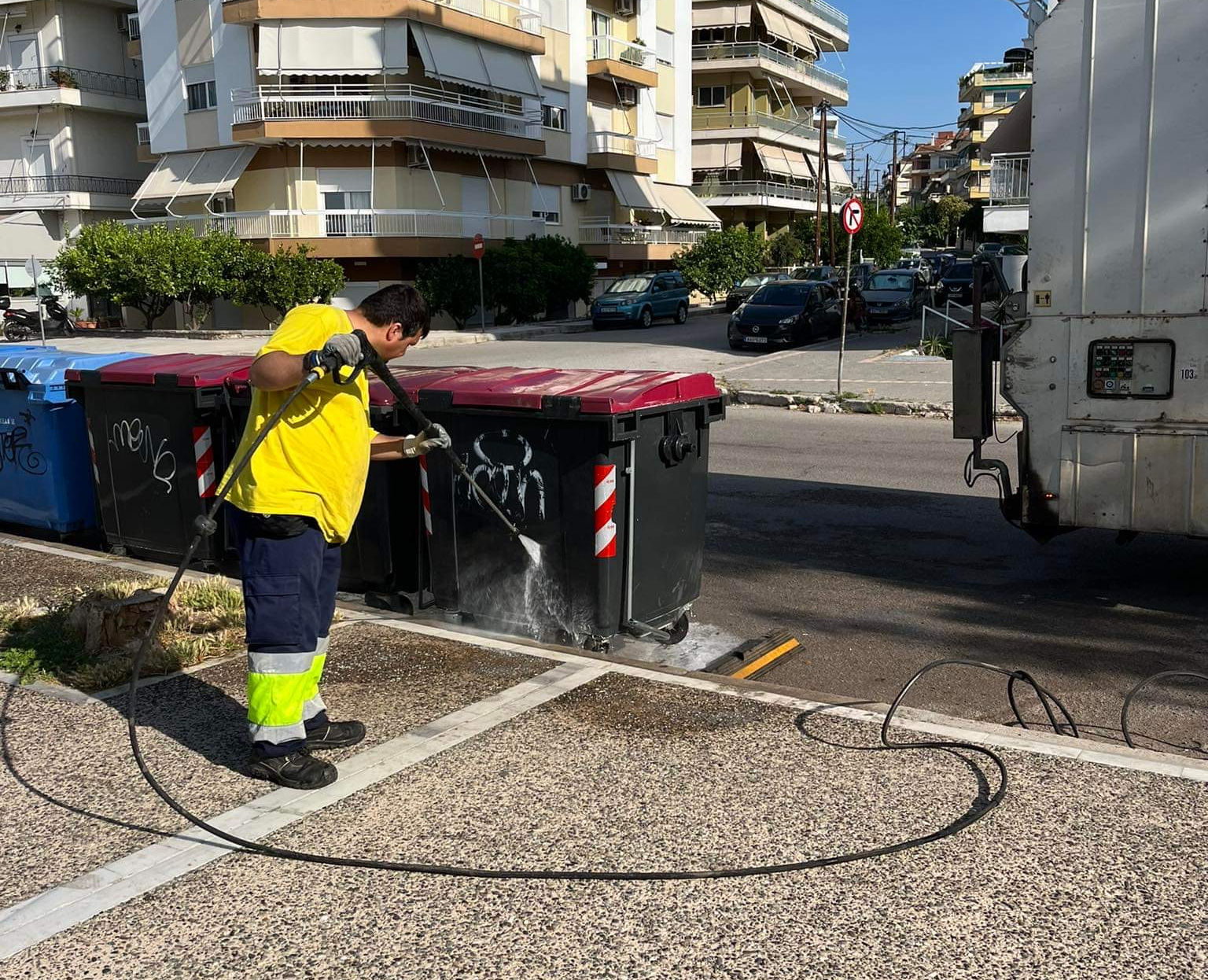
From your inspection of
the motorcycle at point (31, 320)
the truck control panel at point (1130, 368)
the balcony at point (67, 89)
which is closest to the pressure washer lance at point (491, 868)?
the truck control panel at point (1130, 368)

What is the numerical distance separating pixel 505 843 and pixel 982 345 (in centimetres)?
446

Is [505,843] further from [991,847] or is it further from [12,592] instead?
[12,592]

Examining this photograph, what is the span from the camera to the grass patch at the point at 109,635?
5453 mm

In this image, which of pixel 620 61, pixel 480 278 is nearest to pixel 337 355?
pixel 480 278

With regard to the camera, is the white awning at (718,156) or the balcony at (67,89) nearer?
the balcony at (67,89)

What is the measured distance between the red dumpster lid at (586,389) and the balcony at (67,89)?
42079 millimetres

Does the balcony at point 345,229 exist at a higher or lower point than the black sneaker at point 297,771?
higher

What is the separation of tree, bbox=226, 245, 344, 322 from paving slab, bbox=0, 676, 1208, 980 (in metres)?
29.9

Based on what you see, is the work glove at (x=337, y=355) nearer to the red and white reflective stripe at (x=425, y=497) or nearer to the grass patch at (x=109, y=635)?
the grass patch at (x=109, y=635)

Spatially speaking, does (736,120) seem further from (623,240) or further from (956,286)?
(956,286)

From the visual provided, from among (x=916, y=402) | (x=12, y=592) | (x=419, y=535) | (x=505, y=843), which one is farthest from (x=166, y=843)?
(x=916, y=402)

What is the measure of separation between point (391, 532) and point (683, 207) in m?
48.3

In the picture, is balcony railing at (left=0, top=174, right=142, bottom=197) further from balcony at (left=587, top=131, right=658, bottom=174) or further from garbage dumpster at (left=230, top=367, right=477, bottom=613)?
garbage dumpster at (left=230, top=367, right=477, bottom=613)

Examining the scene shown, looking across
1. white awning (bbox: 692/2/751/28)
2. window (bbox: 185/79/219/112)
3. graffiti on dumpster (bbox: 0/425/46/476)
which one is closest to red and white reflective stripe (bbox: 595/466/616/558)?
graffiti on dumpster (bbox: 0/425/46/476)
